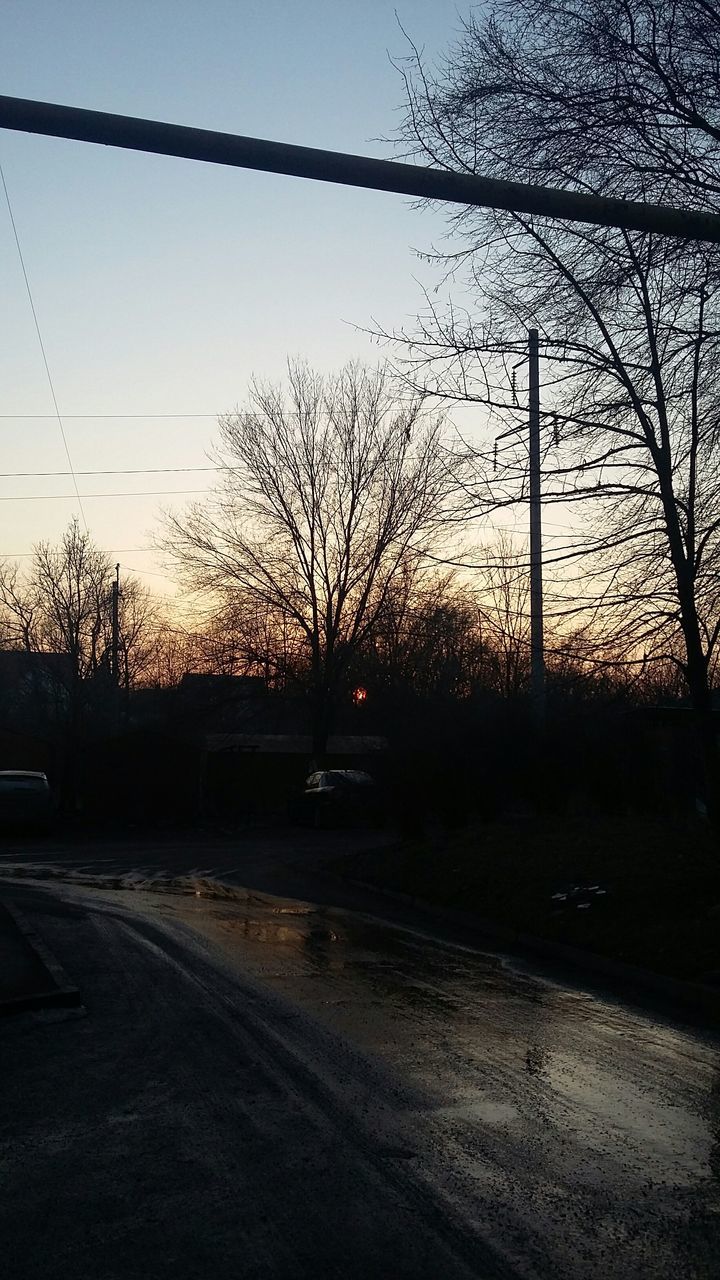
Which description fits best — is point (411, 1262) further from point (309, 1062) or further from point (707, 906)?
point (707, 906)

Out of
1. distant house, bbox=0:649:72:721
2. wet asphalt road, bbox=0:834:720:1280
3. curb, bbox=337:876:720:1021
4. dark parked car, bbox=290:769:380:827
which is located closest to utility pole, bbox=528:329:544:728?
curb, bbox=337:876:720:1021

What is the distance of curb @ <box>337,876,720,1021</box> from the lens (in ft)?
29.9

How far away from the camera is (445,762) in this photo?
2336 centimetres

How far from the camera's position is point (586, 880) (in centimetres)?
1429

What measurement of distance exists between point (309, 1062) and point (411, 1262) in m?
2.90

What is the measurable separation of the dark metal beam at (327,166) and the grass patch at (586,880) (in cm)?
629

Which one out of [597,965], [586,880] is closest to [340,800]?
[586,880]

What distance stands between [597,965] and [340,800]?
2153 cm

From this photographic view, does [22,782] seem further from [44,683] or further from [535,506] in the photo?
[44,683]

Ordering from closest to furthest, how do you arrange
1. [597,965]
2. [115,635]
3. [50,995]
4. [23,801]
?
[50,995] < [597,965] < [23,801] < [115,635]

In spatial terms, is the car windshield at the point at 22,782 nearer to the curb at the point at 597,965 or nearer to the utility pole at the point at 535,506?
the curb at the point at 597,965

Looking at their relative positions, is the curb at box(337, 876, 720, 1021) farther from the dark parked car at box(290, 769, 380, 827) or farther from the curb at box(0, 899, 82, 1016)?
the dark parked car at box(290, 769, 380, 827)

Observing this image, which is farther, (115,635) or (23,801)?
(115,635)

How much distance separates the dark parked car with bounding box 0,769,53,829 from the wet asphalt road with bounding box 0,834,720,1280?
20.4m
